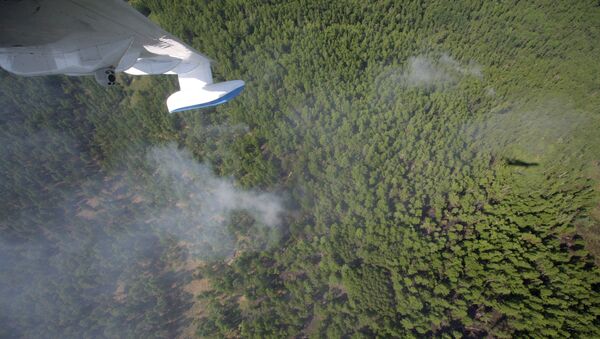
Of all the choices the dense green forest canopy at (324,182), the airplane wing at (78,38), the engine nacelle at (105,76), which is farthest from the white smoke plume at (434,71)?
the engine nacelle at (105,76)

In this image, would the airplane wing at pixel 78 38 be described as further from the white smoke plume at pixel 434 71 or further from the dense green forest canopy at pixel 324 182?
the white smoke plume at pixel 434 71

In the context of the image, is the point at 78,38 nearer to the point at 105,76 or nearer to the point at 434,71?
the point at 105,76

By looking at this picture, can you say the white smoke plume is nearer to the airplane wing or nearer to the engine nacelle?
the airplane wing

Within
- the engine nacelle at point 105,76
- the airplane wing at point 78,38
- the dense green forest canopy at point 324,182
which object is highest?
the airplane wing at point 78,38

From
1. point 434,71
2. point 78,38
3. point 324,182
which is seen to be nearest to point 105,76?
point 78,38

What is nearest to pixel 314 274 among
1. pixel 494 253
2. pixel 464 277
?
pixel 464 277

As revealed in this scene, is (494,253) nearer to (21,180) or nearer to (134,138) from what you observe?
(134,138)
